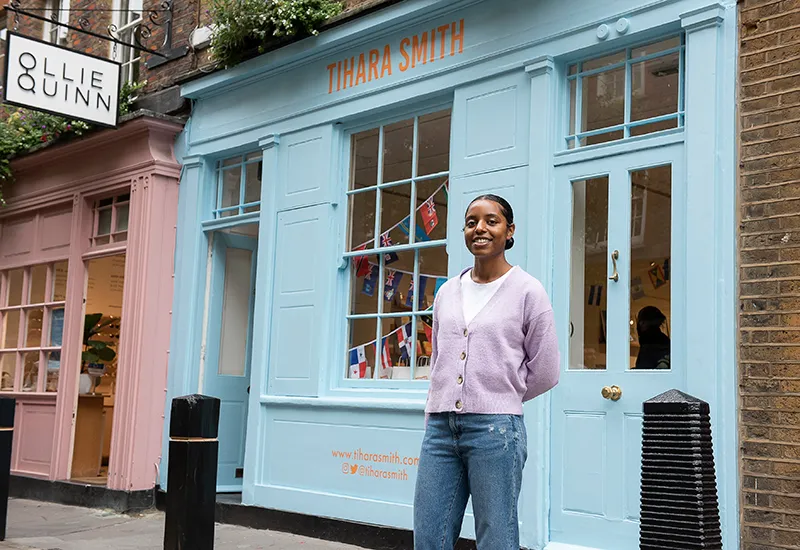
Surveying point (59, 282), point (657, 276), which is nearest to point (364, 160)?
point (657, 276)

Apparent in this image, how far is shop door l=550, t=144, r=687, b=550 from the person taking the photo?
6.07m

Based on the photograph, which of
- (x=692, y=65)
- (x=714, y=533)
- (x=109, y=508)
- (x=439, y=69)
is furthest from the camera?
(x=109, y=508)

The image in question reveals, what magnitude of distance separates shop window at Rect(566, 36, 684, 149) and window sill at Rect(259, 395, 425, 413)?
2.21 metres

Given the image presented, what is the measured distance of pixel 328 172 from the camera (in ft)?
27.8

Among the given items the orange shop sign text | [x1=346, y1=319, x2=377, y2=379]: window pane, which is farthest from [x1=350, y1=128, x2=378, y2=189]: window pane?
[x1=346, y1=319, x2=377, y2=379]: window pane

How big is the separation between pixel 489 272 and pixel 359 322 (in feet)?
15.1

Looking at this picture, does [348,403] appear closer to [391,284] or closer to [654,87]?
[391,284]

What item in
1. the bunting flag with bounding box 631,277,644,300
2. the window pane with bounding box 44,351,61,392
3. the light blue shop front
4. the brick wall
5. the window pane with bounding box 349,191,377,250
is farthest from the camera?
the window pane with bounding box 44,351,61,392

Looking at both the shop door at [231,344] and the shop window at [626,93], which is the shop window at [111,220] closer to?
the shop door at [231,344]

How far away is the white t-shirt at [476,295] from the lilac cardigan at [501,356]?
0.03 metres

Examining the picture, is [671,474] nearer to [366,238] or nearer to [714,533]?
[714,533]

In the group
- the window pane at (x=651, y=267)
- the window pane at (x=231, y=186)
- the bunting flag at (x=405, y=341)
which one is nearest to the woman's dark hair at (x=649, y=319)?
the window pane at (x=651, y=267)

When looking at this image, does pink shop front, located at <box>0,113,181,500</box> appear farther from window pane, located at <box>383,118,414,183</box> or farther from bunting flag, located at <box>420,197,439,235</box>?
bunting flag, located at <box>420,197,439,235</box>

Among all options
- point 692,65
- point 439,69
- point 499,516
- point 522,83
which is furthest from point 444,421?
point 439,69
